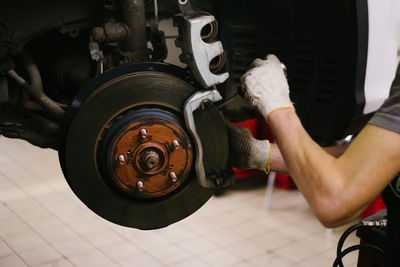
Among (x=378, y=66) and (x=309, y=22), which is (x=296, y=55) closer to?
(x=309, y=22)

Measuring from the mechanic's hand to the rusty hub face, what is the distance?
160mm

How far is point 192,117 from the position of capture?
94 cm

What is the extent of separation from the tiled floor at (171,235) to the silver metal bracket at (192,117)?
88 centimetres

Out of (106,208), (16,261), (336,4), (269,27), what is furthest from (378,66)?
(16,261)

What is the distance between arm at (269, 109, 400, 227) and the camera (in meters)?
0.72

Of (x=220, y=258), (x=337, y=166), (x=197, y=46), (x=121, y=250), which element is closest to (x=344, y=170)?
(x=337, y=166)

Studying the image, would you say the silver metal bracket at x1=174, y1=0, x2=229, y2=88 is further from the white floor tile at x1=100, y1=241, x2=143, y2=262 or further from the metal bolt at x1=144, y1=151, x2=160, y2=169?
the white floor tile at x1=100, y1=241, x2=143, y2=262

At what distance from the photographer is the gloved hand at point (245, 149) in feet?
3.47

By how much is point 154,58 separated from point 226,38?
0.22 m

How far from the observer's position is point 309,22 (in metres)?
1.10

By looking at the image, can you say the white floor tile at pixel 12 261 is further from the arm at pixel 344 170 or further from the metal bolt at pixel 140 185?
the arm at pixel 344 170

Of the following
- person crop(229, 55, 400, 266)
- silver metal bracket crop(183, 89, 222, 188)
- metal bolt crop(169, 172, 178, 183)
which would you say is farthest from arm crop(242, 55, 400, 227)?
metal bolt crop(169, 172, 178, 183)

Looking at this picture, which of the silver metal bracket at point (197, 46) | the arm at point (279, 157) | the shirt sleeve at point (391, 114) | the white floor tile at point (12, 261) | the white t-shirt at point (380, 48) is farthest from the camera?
the white floor tile at point (12, 261)

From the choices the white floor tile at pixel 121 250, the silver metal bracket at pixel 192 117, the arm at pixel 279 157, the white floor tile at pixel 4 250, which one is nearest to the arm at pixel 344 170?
the silver metal bracket at pixel 192 117
